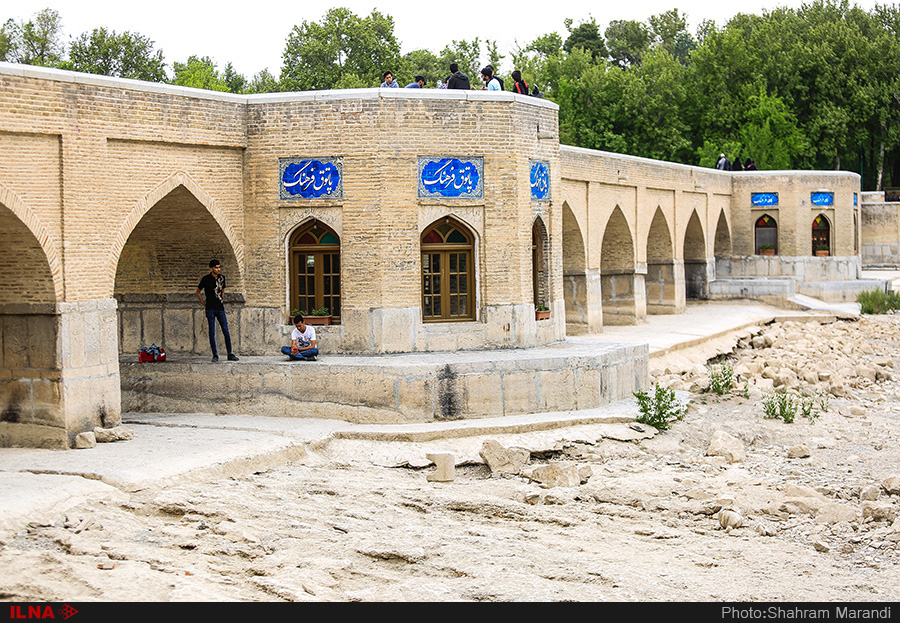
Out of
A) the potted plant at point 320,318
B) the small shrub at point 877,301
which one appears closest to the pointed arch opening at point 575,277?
the potted plant at point 320,318

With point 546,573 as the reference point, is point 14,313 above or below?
above

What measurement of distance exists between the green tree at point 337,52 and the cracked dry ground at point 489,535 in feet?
126

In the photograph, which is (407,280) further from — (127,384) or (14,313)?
(14,313)

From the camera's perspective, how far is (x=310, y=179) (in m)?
15.5

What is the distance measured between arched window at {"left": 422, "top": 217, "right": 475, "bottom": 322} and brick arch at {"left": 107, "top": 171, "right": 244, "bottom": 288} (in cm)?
281

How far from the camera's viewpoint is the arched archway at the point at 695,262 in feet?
104

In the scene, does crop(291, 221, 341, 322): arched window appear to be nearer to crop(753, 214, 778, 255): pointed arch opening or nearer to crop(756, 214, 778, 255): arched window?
crop(753, 214, 778, 255): pointed arch opening

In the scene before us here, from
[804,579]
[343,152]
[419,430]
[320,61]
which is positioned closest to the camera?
[804,579]

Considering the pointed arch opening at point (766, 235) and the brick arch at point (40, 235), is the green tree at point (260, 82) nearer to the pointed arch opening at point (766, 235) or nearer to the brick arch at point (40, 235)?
the pointed arch opening at point (766, 235)

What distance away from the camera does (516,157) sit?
15.9 m

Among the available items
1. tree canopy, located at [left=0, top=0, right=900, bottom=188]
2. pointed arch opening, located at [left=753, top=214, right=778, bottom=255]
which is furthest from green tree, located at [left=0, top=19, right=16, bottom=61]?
pointed arch opening, located at [left=753, top=214, right=778, bottom=255]

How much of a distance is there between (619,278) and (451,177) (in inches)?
433
